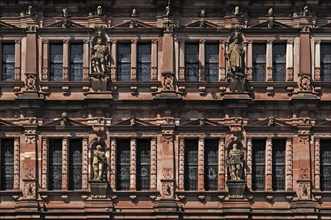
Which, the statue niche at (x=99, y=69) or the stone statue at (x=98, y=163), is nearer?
the stone statue at (x=98, y=163)

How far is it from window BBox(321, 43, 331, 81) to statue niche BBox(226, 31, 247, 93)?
3.78 m

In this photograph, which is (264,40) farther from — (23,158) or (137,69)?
(23,158)

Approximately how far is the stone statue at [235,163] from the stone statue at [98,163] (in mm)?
5660

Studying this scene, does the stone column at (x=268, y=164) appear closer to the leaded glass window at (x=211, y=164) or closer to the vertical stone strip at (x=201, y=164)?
the leaded glass window at (x=211, y=164)

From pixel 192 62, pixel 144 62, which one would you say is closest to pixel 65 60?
pixel 144 62

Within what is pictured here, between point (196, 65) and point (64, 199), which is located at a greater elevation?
point (196, 65)

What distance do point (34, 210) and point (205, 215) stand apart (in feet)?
25.0

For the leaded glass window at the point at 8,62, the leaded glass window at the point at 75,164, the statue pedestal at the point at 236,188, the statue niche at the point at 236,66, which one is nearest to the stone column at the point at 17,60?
the leaded glass window at the point at 8,62

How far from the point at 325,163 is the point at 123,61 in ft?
34.0

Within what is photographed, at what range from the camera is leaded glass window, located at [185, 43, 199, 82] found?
44.8m

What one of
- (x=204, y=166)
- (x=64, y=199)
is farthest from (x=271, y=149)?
(x=64, y=199)

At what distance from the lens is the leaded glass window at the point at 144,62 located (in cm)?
4472

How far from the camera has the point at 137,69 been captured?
44656 mm

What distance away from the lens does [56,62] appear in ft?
147
